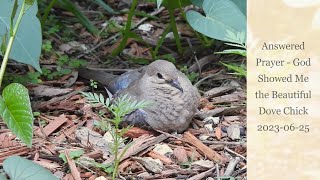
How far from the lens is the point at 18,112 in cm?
214

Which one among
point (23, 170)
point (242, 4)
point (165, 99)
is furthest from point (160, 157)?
point (242, 4)

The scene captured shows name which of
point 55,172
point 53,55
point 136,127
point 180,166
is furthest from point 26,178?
point 53,55

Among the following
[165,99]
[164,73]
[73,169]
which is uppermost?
[164,73]

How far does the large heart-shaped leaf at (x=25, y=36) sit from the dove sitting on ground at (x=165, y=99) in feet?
1.61

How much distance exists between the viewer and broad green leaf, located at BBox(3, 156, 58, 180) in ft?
7.03

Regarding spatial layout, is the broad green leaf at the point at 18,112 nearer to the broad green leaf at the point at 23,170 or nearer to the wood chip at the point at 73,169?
the broad green leaf at the point at 23,170

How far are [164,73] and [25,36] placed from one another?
596mm

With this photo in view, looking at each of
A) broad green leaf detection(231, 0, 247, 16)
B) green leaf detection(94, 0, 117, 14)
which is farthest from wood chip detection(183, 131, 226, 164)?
green leaf detection(94, 0, 117, 14)

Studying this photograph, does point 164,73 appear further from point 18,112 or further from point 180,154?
point 18,112

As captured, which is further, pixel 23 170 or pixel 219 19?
pixel 219 19

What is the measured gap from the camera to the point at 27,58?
277 centimetres

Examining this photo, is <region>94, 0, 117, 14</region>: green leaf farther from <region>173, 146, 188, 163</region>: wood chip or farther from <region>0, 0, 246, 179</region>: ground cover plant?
<region>173, 146, 188, 163</region>: wood chip

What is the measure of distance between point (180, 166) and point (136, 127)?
0.38 meters

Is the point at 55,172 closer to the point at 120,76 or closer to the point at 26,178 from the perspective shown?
the point at 26,178
